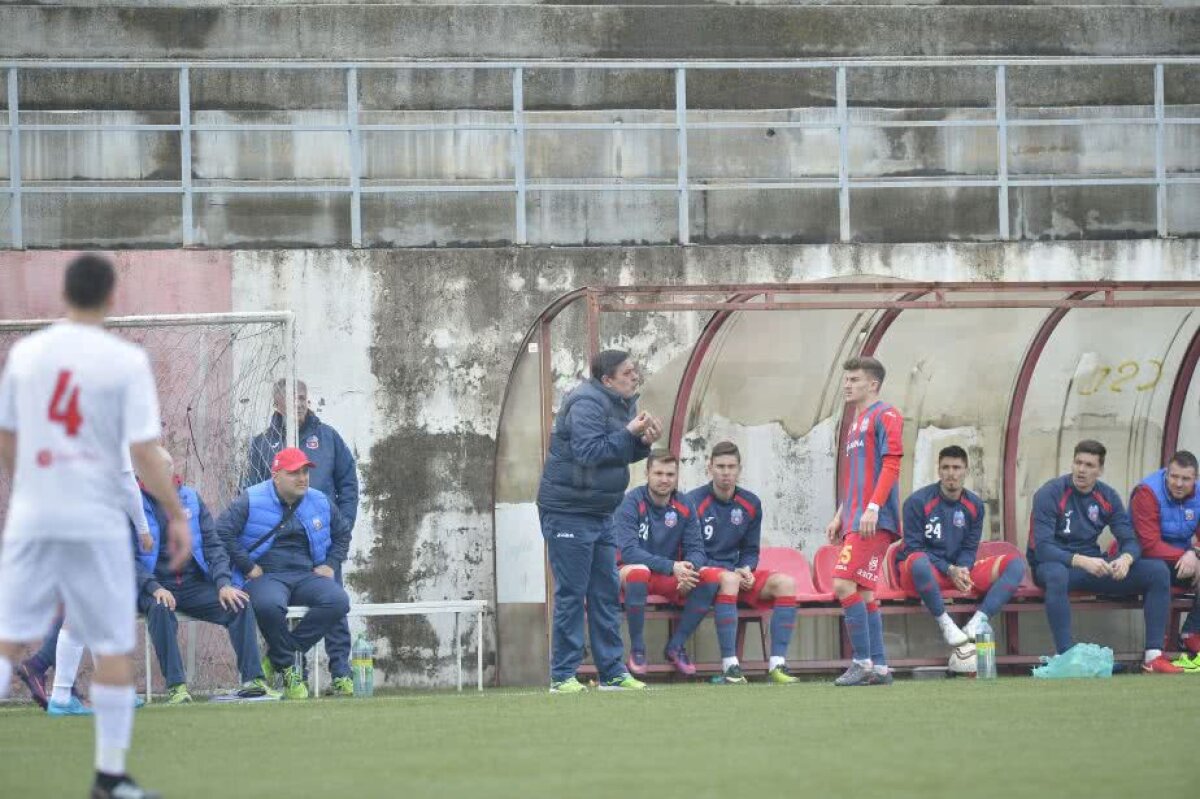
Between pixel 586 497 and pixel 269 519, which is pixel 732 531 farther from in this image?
pixel 269 519

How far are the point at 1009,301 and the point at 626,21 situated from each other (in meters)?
5.46

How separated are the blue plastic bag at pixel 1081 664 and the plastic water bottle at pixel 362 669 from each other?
4341 millimetres

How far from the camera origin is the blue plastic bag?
12844 mm

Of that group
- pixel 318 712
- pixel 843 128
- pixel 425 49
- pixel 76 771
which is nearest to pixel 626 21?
pixel 425 49

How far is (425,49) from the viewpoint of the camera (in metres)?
17.0

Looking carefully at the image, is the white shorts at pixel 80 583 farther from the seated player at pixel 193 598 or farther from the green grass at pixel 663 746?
the seated player at pixel 193 598

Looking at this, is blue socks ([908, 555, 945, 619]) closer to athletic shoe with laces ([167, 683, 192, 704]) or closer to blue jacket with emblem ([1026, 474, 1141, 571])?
blue jacket with emblem ([1026, 474, 1141, 571])

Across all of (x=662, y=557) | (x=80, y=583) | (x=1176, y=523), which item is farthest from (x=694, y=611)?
(x=80, y=583)

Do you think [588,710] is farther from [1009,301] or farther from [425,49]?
[425,49]

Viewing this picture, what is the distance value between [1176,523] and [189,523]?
672 cm

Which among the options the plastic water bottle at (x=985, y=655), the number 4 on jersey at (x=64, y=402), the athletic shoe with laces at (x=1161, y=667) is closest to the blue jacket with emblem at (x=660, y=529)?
the plastic water bottle at (x=985, y=655)

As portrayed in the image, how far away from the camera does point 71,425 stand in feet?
21.2

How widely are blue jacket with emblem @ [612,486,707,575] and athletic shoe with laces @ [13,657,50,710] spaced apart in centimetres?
385

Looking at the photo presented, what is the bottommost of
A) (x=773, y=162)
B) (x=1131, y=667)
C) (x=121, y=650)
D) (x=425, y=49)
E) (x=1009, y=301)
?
(x=1131, y=667)
